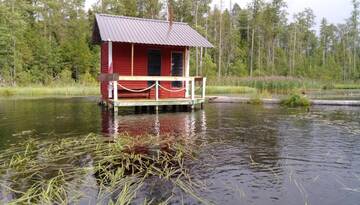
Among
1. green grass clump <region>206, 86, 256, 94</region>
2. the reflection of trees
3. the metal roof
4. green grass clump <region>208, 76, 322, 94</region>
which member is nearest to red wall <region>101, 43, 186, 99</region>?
the metal roof

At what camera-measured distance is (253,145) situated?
8.84 metres

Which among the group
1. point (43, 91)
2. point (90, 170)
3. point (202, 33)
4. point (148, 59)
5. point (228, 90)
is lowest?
point (90, 170)

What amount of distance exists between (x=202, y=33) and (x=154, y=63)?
878 inches

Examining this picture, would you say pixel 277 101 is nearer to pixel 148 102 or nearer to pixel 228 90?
pixel 148 102

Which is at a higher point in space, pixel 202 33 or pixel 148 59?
pixel 202 33

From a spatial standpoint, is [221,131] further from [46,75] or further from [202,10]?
[202,10]

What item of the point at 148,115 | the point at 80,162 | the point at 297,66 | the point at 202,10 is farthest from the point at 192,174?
the point at 297,66

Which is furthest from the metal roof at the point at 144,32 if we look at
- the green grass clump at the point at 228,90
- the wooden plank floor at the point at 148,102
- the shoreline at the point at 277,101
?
the green grass clump at the point at 228,90

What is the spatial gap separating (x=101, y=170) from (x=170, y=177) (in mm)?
1307

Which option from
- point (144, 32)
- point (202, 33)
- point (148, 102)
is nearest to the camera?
point (148, 102)

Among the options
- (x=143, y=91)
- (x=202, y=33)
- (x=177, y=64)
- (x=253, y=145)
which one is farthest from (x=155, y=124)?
(x=202, y=33)

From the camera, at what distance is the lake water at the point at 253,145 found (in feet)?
18.3

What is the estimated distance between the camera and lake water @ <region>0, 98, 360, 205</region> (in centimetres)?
557

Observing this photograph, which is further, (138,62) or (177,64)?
(177,64)
